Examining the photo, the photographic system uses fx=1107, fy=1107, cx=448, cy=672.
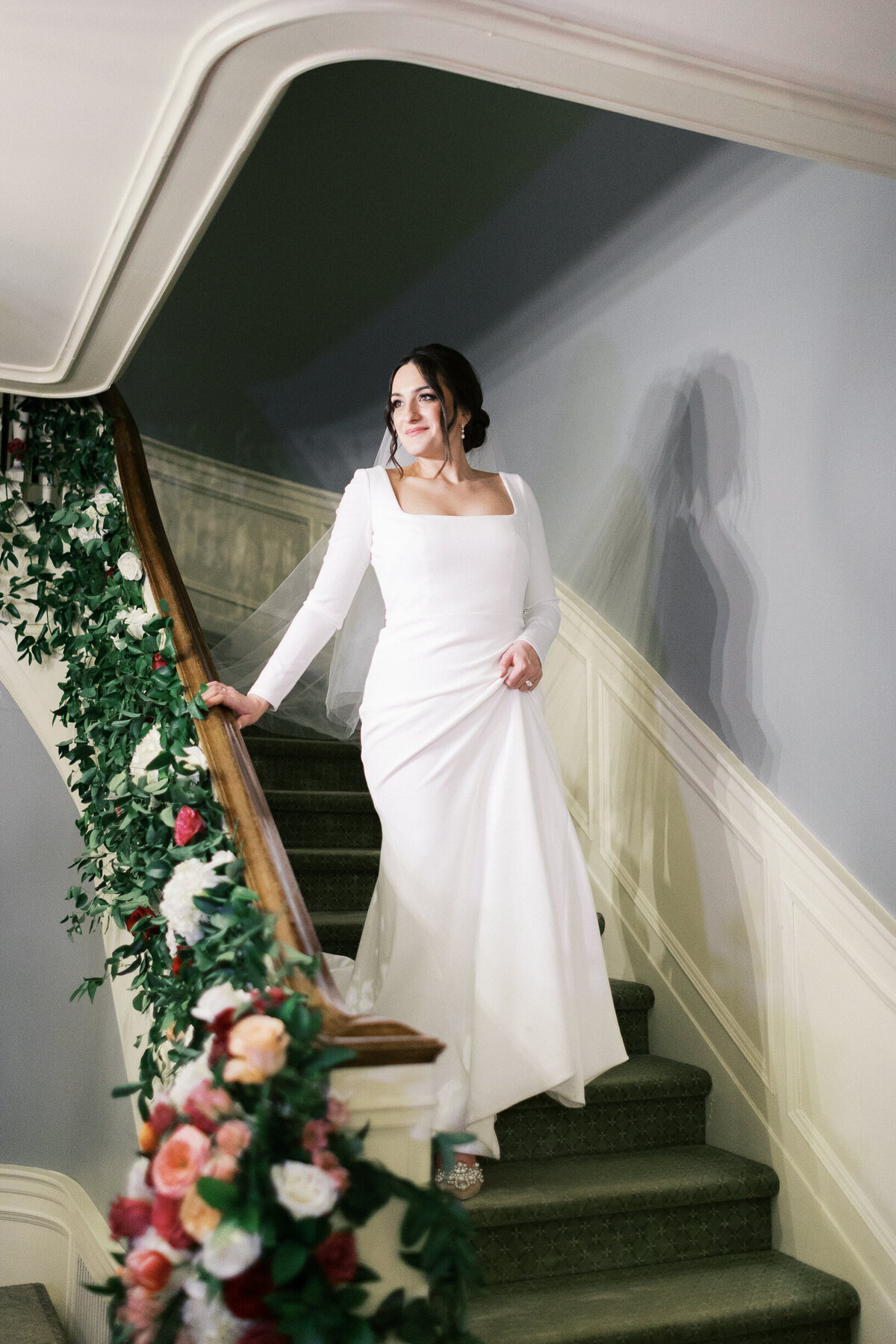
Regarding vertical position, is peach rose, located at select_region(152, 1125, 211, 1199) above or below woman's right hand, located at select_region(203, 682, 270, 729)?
below

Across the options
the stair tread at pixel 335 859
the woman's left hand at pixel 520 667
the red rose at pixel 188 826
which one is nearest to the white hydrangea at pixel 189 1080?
the red rose at pixel 188 826

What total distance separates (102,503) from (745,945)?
221 centimetres

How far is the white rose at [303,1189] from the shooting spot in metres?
1.40

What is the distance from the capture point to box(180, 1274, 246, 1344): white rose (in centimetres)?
140

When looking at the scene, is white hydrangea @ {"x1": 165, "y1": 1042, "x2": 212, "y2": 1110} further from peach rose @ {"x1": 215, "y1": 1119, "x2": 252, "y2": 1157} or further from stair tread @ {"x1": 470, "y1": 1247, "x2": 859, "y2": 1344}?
stair tread @ {"x1": 470, "y1": 1247, "x2": 859, "y2": 1344}

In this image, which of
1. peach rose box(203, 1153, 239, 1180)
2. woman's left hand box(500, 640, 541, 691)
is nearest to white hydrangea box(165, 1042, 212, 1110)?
peach rose box(203, 1153, 239, 1180)

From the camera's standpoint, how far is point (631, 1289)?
239 cm

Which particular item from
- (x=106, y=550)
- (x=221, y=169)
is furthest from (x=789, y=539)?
(x=106, y=550)

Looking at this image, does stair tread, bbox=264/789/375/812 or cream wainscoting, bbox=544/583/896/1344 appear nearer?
cream wainscoting, bbox=544/583/896/1344

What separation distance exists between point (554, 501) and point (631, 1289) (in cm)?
270

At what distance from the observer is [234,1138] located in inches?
57.3

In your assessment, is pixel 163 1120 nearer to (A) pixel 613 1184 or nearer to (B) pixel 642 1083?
(A) pixel 613 1184

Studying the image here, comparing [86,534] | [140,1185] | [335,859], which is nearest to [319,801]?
[335,859]

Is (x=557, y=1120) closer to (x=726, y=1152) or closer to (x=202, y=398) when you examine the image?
(x=726, y=1152)
